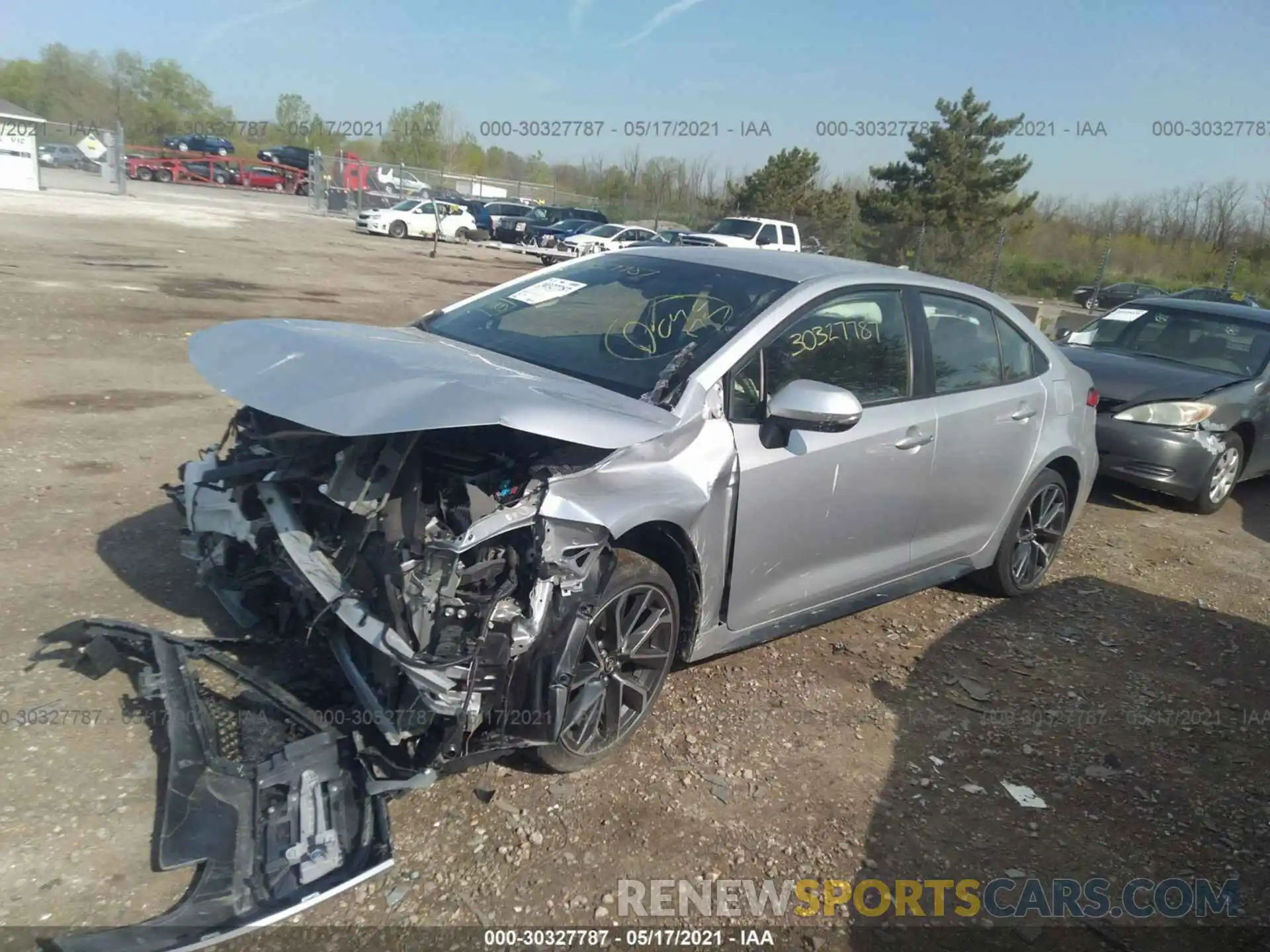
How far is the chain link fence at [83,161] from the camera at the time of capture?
106 ft

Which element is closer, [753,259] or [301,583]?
[301,583]

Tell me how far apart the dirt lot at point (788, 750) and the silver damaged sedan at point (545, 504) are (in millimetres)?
238

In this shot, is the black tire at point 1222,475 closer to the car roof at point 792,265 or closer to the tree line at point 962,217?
the car roof at point 792,265

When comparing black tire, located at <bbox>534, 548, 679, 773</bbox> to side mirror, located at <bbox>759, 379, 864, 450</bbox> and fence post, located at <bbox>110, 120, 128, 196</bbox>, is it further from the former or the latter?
fence post, located at <bbox>110, 120, 128, 196</bbox>

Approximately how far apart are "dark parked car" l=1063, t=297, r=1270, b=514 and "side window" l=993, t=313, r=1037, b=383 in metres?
2.66

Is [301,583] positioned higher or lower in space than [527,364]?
lower

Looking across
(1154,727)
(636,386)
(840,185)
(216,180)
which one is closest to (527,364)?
(636,386)

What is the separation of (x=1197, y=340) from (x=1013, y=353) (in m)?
4.34

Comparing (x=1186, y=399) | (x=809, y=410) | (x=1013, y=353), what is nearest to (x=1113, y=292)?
(x=1186, y=399)

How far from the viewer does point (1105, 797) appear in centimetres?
361

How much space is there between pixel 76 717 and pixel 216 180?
4968cm

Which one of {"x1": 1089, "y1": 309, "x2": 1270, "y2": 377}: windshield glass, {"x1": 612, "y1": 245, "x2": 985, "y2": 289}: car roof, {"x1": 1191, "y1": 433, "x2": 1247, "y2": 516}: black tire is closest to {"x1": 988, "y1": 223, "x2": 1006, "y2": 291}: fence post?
{"x1": 1089, "y1": 309, "x2": 1270, "y2": 377}: windshield glass

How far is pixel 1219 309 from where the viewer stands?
8281mm

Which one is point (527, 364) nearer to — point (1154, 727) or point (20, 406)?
point (1154, 727)
